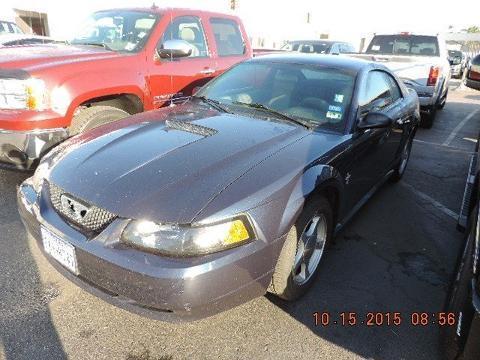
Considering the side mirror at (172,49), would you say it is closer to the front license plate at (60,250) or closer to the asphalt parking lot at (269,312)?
the asphalt parking lot at (269,312)

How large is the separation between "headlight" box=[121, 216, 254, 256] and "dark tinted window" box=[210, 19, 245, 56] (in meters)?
4.08

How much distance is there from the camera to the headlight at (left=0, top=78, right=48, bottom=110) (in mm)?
3541

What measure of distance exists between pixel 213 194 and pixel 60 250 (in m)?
0.93

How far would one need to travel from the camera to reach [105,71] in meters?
4.04

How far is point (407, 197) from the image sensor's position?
473 cm

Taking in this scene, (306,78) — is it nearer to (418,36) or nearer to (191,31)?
(191,31)

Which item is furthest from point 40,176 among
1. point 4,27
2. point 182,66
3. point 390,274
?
point 4,27

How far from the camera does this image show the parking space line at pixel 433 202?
4.33 metres

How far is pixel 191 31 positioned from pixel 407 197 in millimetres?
3402

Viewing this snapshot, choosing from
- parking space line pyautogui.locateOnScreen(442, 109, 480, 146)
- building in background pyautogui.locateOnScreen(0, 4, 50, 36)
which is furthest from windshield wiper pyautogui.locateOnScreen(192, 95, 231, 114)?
building in background pyautogui.locateOnScreen(0, 4, 50, 36)

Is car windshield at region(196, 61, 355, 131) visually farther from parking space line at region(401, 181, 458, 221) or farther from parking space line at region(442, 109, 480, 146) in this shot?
parking space line at region(442, 109, 480, 146)

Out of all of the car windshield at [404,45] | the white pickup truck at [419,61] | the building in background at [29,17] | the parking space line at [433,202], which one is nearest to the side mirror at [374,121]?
the parking space line at [433,202]

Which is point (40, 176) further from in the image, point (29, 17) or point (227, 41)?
point (29, 17)

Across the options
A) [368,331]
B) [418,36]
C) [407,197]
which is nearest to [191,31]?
[407,197]
